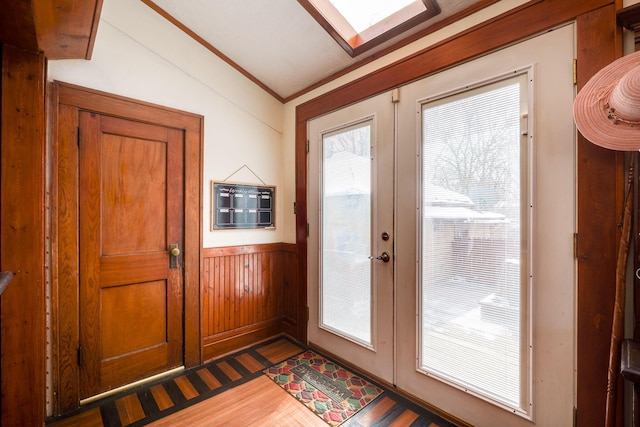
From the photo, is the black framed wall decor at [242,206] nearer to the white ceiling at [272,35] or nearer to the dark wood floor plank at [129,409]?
the white ceiling at [272,35]

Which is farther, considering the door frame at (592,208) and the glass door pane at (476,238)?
the glass door pane at (476,238)

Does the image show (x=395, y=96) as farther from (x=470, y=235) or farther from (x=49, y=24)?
(x=49, y=24)

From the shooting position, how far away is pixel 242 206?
262 centimetres

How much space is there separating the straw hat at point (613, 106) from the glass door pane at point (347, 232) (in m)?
1.18

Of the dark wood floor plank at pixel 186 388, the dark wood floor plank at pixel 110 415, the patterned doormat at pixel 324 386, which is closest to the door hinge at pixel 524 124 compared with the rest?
the patterned doormat at pixel 324 386

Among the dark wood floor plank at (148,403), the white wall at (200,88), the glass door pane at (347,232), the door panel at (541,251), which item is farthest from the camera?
the glass door pane at (347,232)

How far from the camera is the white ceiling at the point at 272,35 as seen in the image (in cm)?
196

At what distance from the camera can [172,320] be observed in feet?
7.39

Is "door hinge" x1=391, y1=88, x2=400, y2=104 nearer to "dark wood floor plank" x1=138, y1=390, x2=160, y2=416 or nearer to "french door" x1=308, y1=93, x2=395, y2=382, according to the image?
"french door" x1=308, y1=93, x2=395, y2=382

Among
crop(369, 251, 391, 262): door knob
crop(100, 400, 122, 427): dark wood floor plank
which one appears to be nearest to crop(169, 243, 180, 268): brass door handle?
crop(100, 400, 122, 427): dark wood floor plank

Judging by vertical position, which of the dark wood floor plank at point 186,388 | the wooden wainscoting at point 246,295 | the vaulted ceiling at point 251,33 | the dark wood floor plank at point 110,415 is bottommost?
the dark wood floor plank at point 110,415

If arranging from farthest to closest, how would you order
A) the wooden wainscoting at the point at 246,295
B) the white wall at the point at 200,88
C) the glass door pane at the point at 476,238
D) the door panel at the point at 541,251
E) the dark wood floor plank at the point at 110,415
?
1. the wooden wainscoting at the point at 246,295
2. the white wall at the point at 200,88
3. the dark wood floor plank at the point at 110,415
4. the glass door pane at the point at 476,238
5. the door panel at the point at 541,251

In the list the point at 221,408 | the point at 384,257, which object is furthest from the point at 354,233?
the point at 221,408

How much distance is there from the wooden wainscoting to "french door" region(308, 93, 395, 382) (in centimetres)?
39
